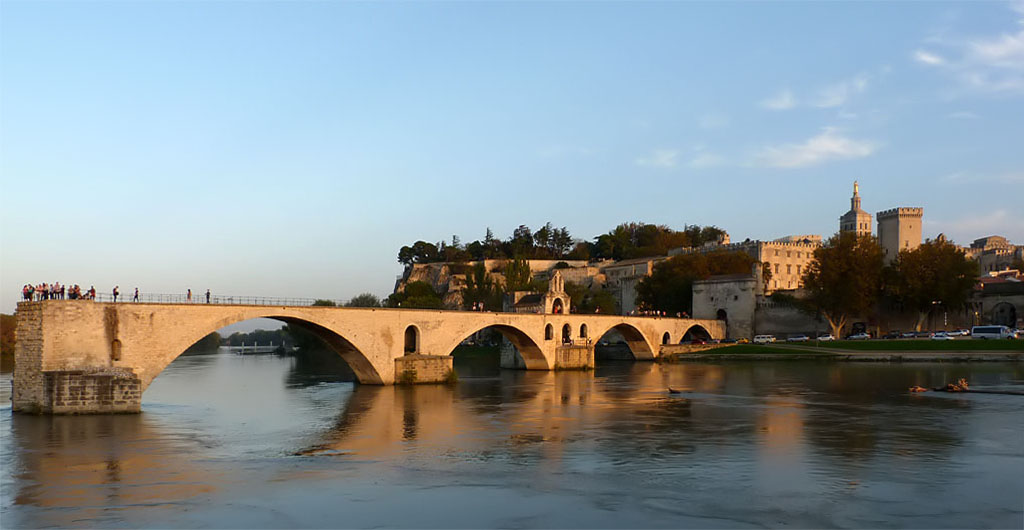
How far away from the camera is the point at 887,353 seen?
2239 inches

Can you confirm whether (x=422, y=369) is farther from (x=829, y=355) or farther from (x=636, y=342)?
(x=829, y=355)

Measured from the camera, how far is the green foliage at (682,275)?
84500 mm

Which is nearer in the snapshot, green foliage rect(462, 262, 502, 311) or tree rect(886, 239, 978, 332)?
tree rect(886, 239, 978, 332)

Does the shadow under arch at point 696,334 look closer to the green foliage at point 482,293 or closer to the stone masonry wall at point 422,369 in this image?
the green foliage at point 482,293

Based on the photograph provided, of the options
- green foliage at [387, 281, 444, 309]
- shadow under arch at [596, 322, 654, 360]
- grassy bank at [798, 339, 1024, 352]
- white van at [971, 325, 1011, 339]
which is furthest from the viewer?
green foliage at [387, 281, 444, 309]

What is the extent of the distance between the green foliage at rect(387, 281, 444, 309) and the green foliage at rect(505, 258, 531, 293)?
13.1 m

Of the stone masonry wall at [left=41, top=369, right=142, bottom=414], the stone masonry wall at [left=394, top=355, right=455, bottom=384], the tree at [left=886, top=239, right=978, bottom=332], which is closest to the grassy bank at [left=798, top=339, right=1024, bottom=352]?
the tree at [left=886, top=239, right=978, bottom=332]

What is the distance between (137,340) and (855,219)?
116 metres

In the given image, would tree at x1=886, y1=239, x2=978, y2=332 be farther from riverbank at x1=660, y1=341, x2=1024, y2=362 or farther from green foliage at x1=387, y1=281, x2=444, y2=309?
green foliage at x1=387, y1=281, x2=444, y2=309

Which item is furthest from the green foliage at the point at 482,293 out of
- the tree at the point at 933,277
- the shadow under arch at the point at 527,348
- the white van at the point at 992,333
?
the white van at the point at 992,333

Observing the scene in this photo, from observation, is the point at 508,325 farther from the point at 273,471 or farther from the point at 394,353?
the point at 273,471

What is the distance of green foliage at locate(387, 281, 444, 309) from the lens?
87.6m

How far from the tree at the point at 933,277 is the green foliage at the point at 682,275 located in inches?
725

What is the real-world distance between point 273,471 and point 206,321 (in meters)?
15.6
